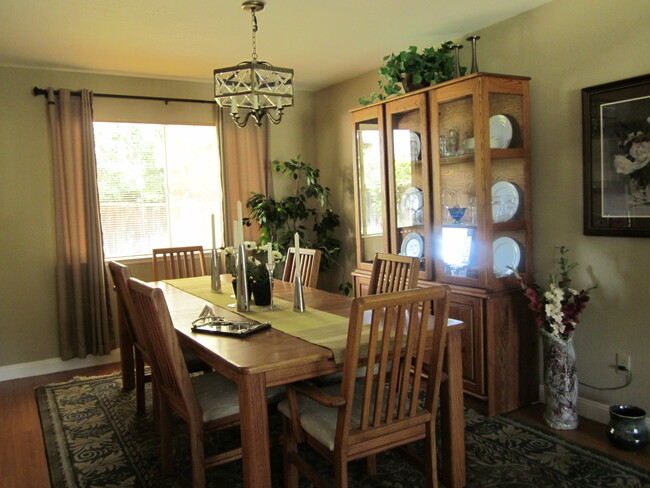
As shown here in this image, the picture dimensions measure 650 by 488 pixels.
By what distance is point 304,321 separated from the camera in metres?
2.56

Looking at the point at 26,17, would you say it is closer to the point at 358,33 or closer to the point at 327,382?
the point at 358,33

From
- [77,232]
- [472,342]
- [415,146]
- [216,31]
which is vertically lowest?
[472,342]

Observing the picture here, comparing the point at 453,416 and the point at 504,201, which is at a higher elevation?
the point at 504,201

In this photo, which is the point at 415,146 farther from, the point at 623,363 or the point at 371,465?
the point at 371,465

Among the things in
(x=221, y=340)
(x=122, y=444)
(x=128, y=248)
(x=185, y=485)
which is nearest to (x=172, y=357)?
(x=221, y=340)

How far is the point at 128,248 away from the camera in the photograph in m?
4.78

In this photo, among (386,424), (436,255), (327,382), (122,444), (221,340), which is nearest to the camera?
(386,424)

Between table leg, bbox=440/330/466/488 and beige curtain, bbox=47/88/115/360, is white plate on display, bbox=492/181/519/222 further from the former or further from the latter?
beige curtain, bbox=47/88/115/360

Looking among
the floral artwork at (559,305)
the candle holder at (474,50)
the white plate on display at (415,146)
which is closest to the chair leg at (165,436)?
the floral artwork at (559,305)

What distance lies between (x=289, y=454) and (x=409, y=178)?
218 centimetres

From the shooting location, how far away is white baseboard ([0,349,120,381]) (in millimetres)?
4289

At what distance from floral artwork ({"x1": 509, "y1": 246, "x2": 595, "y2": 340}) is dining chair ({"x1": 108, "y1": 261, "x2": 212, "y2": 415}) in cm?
192

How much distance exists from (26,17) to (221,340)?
2.38 meters

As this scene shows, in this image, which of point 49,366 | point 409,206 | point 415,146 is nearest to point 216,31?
point 415,146
